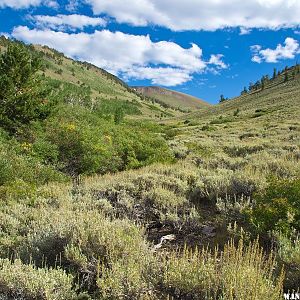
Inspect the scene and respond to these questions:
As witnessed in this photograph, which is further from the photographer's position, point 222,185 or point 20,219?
point 222,185

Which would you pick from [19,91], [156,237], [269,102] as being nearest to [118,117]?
[269,102]

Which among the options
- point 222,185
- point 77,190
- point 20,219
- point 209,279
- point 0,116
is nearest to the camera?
point 209,279

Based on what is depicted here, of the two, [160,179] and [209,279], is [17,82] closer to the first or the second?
[160,179]

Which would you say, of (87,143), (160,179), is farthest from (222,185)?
(87,143)

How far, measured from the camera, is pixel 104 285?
154 inches

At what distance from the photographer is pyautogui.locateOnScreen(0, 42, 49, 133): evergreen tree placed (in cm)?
2250

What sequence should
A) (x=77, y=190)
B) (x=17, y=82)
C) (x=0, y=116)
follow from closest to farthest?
(x=77, y=190) < (x=0, y=116) < (x=17, y=82)

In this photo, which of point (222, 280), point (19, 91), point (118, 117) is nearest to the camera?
point (222, 280)

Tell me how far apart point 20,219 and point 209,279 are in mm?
4572

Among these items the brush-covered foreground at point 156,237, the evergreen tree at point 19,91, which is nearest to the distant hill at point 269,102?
the evergreen tree at point 19,91

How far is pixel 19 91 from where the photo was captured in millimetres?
24828

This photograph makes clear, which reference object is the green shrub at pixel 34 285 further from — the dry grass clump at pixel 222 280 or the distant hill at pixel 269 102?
the distant hill at pixel 269 102

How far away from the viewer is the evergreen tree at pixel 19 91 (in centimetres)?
2250

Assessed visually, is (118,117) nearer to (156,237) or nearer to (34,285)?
(156,237)
